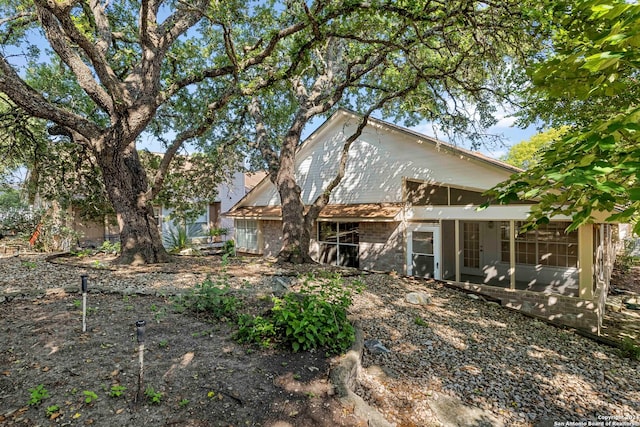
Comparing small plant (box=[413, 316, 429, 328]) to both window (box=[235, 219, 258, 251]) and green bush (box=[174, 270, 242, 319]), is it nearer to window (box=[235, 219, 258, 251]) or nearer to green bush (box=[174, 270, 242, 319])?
green bush (box=[174, 270, 242, 319])

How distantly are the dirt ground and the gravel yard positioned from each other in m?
0.02

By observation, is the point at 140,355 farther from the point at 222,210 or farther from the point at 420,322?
the point at 222,210

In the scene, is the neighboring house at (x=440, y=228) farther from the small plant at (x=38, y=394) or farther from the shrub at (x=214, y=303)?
the small plant at (x=38, y=394)

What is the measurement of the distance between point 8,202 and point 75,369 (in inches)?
745

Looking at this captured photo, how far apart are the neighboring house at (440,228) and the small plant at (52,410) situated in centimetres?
975

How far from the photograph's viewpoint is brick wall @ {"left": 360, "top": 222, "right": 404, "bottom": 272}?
459 inches

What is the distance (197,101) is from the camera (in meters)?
11.5

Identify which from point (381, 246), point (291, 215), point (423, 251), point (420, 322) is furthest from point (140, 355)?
point (381, 246)

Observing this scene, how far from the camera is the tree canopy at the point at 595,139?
1941 mm

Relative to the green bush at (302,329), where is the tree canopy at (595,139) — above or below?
above

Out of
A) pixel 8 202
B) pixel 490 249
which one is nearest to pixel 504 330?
pixel 490 249

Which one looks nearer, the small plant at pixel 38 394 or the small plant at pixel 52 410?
the small plant at pixel 52 410

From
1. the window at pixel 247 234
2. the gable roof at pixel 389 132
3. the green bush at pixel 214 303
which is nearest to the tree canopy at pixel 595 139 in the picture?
the green bush at pixel 214 303

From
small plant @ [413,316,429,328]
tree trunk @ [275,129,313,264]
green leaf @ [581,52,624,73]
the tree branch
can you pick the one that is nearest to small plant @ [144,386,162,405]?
green leaf @ [581,52,624,73]
